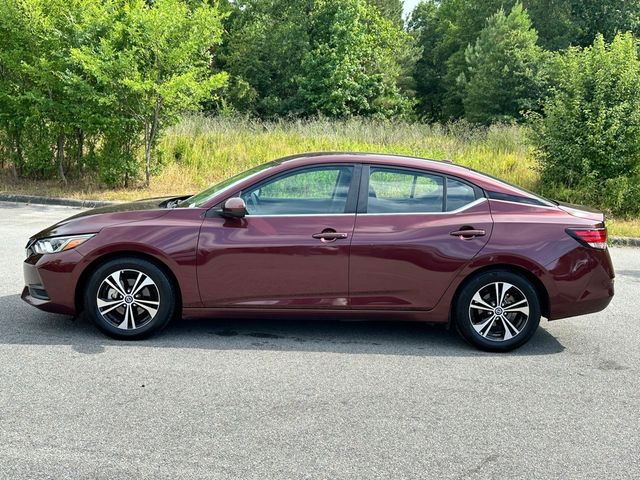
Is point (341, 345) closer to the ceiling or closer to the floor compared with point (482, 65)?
closer to the floor

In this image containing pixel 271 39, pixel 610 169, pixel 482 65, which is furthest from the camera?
pixel 482 65

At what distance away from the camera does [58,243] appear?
532 centimetres

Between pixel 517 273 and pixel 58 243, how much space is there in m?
3.67

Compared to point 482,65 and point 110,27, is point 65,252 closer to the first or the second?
point 110,27

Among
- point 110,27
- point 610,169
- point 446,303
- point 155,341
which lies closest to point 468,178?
point 446,303

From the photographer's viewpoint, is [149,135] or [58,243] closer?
[58,243]

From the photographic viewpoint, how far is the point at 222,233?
522 cm

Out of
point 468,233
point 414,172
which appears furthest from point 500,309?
point 414,172

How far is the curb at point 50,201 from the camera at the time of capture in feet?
46.8

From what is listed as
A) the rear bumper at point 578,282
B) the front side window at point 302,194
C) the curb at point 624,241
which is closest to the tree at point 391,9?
the curb at point 624,241

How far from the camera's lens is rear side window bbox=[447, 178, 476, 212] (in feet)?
17.7

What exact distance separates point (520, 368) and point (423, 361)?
72 centimetres

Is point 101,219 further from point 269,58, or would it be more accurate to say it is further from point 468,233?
point 269,58

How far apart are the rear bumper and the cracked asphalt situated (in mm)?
393
